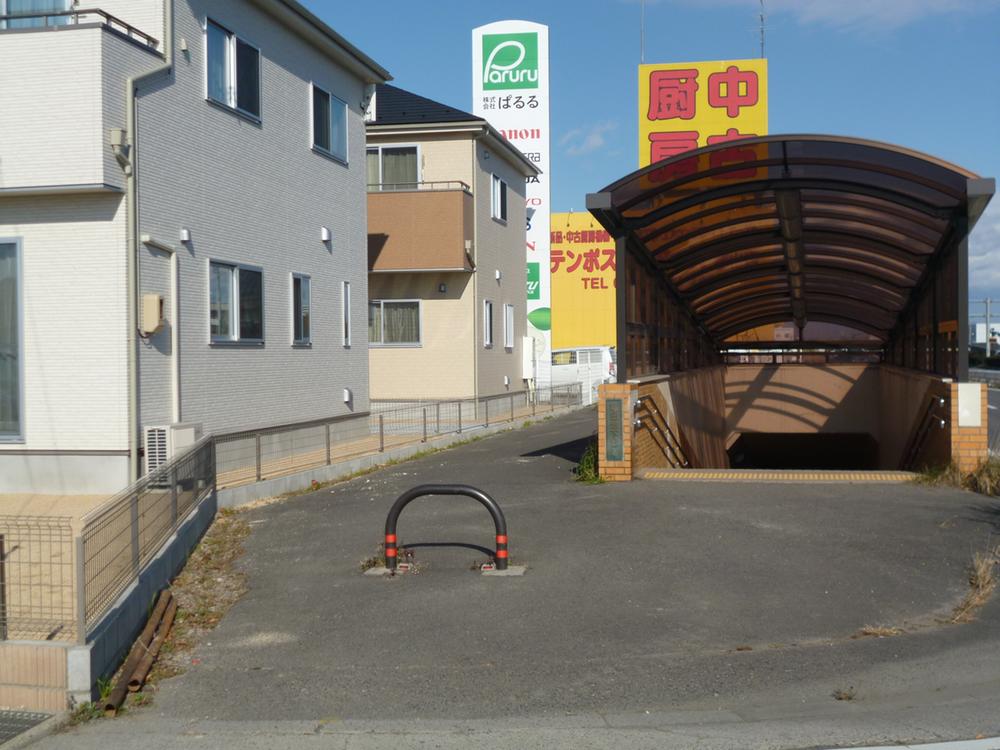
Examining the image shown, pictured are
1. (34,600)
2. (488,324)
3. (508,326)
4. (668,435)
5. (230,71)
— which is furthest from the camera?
(508,326)

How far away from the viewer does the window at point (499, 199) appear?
1071 inches

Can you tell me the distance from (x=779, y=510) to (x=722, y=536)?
4.81ft

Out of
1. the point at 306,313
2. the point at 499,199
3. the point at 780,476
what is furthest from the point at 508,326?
the point at 780,476

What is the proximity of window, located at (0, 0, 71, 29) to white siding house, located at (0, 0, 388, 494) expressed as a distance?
1.1 inches

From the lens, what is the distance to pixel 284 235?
1655 cm

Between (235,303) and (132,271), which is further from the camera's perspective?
(235,303)

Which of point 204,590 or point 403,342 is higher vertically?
point 403,342

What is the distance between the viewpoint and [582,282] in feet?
196

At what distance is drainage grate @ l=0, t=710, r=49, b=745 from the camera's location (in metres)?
5.87

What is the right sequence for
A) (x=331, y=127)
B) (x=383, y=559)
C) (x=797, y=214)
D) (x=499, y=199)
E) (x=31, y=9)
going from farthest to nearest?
(x=499, y=199) → (x=331, y=127) → (x=797, y=214) → (x=31, y=9) → (x=383, y=559)

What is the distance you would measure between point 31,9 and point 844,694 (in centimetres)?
1163

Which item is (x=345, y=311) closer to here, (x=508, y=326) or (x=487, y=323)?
(x=487, y=323)

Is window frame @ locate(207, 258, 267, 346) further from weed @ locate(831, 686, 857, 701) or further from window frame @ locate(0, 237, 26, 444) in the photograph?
weed @ locate(831, 686, 857, 701)

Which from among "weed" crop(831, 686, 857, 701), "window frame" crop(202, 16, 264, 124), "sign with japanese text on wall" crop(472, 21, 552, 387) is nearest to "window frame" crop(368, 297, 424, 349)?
"window frame" crop(202, 16, 264, 124)
